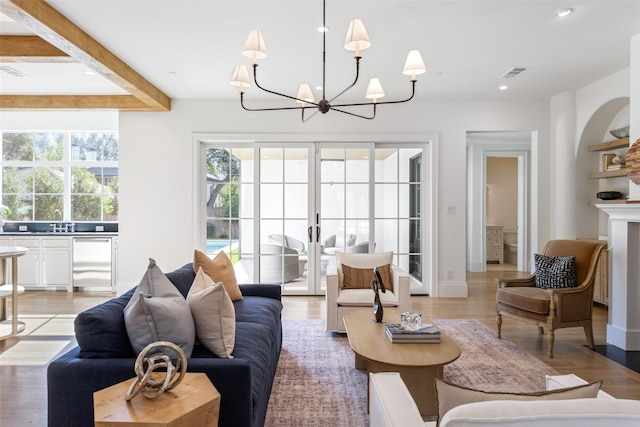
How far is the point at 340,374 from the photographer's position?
2.86 metres

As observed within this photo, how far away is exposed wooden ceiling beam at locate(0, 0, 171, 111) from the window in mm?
2004

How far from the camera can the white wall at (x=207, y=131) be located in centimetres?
543

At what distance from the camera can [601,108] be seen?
474 cm

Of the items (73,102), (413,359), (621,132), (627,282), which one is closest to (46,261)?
(73,102)

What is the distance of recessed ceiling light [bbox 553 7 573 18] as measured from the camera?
2.97 metres

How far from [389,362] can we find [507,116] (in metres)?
4.58

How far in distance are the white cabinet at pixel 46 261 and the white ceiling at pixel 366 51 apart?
216 centimetres

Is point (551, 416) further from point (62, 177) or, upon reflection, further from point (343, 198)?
point (62, 177)

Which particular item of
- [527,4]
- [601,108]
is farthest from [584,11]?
[601,108]

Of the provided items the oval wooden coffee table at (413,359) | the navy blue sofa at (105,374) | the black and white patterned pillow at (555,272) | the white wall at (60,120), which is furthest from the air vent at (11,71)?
the black and white patterned pillow at (555,272)

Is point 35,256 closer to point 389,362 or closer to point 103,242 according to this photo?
point 103,242

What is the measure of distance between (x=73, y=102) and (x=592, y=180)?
23.2ft

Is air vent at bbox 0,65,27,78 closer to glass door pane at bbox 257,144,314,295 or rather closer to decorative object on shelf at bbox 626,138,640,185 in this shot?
glass door pane at bbox 257,144,314,295

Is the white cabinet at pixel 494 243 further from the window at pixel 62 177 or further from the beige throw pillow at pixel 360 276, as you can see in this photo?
the window at pixel 62 177
